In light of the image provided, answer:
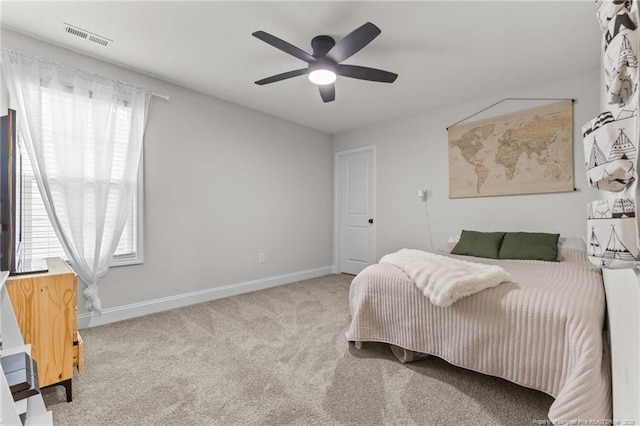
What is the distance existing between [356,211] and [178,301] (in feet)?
9.66

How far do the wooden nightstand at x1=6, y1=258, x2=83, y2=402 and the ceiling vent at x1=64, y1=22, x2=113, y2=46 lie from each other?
1.86m

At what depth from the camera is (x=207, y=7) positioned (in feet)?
6.67

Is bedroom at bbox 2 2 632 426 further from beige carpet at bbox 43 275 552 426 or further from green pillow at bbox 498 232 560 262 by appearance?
beige carpet at bbox 43 275 552 426

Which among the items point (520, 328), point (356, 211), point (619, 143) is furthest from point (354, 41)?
point (356, 211)

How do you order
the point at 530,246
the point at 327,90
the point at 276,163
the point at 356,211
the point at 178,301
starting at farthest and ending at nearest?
the point at 356,211
the point at 276,163
the point at 178,301
the point at 530,246
the point at 327,90

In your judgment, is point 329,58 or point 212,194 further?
point 212,194

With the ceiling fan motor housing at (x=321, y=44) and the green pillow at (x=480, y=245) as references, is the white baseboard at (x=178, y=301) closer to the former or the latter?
the green pillow at (x=480, y=245)

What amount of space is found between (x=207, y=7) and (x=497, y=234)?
3355 mm

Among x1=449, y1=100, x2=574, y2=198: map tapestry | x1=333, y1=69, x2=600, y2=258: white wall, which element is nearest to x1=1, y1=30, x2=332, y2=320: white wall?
x1=333, y1=69, x2=600, y2=258: white wall

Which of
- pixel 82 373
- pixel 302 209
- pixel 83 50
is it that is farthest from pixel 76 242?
pixel 302 209

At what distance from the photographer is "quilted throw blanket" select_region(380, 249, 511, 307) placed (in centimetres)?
176

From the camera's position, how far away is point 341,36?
235 centimetres

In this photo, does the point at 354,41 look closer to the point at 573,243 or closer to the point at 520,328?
the point at 520,328

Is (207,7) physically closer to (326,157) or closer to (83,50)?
(83,50)
